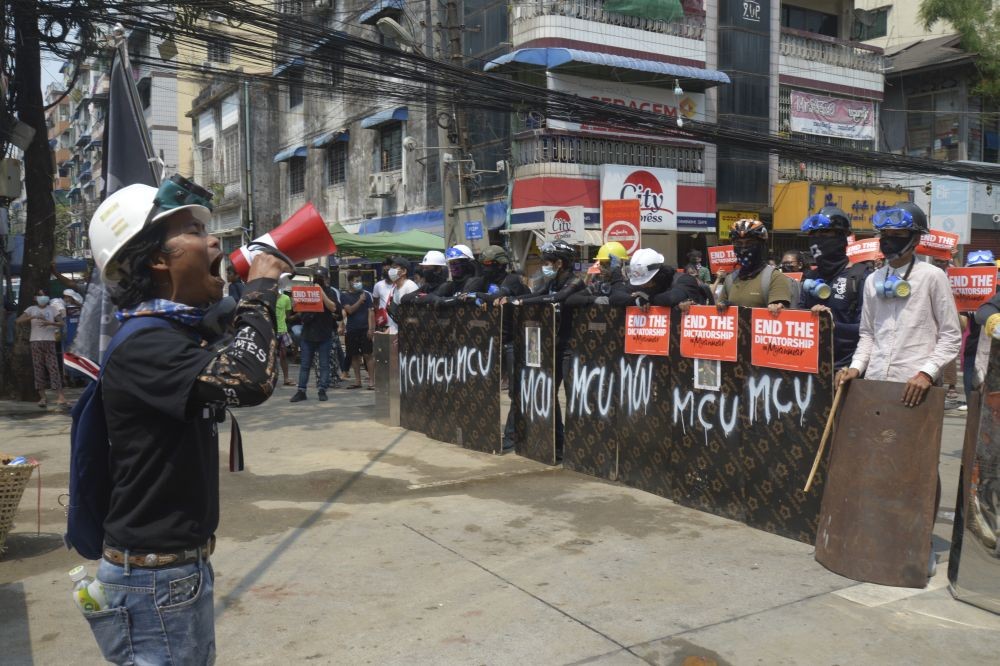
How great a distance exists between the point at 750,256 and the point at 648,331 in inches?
35.7

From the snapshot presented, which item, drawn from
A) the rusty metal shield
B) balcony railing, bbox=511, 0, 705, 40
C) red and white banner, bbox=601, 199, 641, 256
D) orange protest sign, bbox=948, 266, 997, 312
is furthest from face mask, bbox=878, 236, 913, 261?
balcony railing, bbox=511, 0, 705, 40

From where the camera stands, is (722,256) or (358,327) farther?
(722,256)

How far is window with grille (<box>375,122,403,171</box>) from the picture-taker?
998 inches

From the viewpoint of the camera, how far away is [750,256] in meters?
6.05

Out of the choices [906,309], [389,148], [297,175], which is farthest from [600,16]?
[906,309]

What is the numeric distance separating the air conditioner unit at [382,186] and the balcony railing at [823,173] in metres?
11.2

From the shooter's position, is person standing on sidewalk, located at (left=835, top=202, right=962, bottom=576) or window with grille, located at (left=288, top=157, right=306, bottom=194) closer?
person standing on sidewalk, located at (left=835, top=202, right=962, bottom=576)

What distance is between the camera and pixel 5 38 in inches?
452

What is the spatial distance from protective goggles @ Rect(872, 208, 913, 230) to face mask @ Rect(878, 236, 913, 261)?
0.08 meters

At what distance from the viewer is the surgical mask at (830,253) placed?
6023 mm

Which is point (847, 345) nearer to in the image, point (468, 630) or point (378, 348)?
point (468, 630)

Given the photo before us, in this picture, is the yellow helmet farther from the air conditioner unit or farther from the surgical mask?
the air conditioner unit

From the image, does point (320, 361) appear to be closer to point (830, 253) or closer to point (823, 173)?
point (830, 253)

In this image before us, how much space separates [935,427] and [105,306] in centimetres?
388
